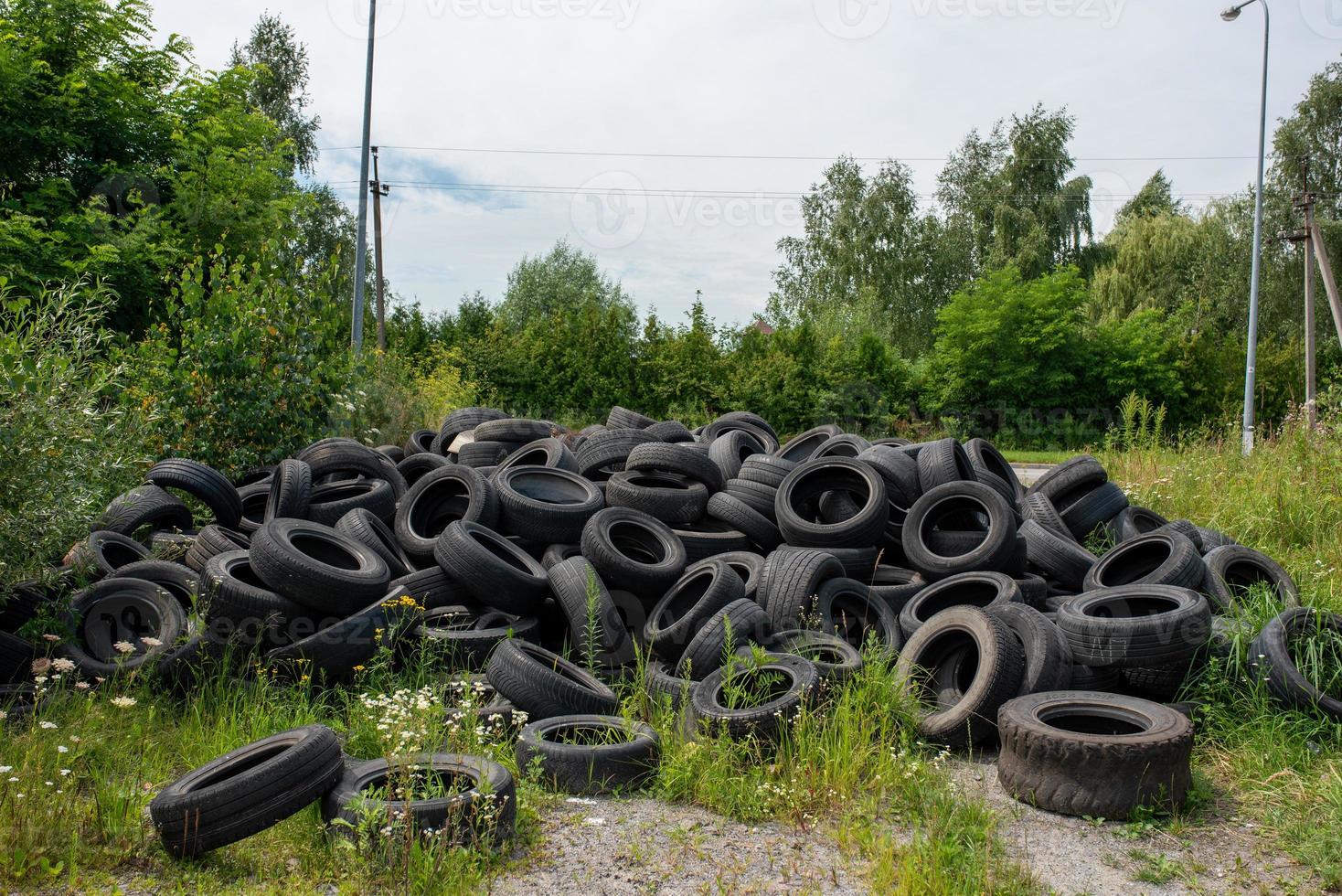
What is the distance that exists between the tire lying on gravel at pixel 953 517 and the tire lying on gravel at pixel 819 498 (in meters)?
0.31

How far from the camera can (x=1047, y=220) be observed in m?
39.5

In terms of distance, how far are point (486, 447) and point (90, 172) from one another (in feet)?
50.2

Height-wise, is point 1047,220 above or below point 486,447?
above

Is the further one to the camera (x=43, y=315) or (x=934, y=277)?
(x=934, y=277)

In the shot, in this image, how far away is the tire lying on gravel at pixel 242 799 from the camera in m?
3.87

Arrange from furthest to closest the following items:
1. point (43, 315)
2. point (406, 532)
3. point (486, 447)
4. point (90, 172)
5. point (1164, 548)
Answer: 1. point (90, 172)
2. point (486, 447)
3. point (406, 532)
4. point (1164, 548)
5. point (43, 315)

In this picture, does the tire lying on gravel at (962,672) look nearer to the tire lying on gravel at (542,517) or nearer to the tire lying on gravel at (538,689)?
the tire lying on gravel at (538,689)

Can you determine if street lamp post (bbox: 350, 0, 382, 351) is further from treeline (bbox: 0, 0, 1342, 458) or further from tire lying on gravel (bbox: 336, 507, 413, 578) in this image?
tire lying on gravel (bbox: 336, 507, 413, 578)

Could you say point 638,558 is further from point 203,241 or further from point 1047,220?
point 1047,220

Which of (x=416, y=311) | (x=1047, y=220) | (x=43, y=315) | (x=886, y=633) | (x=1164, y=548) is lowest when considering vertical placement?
(x=886, y=633)

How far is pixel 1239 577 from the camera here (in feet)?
24.5

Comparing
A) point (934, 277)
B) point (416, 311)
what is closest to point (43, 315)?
point (416, 311)

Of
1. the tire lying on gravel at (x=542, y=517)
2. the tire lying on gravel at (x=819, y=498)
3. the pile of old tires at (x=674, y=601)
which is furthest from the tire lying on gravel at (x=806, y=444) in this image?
the tire lying on gravel at (x=542, y=517)

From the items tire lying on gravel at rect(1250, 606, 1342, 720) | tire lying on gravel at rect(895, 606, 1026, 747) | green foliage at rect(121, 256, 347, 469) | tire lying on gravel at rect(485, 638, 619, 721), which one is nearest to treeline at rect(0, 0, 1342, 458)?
green foliage at rect(121, 256, 347, 469)
